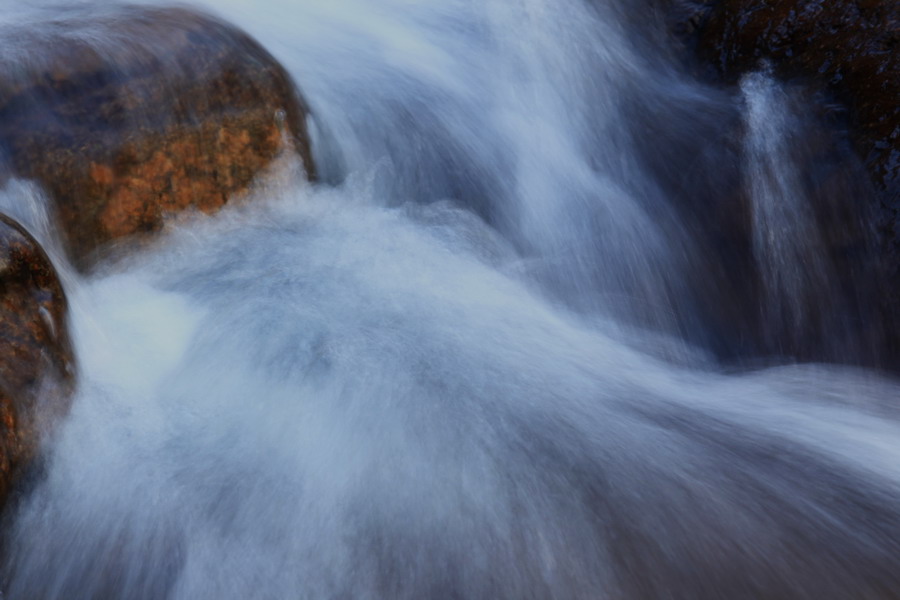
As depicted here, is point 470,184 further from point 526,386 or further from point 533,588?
point 533,588

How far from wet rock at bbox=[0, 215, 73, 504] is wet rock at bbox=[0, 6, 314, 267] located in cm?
55

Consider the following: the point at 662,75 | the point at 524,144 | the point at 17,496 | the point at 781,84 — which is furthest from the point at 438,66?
the point at 17,496

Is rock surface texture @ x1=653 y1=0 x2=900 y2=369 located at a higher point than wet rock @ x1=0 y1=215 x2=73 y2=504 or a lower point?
higher

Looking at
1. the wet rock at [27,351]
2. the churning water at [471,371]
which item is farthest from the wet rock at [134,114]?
the wet rock at [27,351]

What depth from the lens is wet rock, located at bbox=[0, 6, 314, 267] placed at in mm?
3209

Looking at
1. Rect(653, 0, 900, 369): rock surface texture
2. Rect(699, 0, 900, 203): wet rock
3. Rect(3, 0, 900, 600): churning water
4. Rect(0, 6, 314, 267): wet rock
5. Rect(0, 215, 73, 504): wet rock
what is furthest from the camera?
Rect(699, 0, 900, 203): wet rock

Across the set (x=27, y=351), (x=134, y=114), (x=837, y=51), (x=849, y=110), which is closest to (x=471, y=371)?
(x=27, y=351)

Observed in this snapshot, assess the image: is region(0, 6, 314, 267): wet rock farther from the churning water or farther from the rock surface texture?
the rock surface texture

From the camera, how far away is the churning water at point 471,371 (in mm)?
2307

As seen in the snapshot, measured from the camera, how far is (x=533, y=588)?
2180 millimetres

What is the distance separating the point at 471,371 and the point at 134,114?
6.17 feet

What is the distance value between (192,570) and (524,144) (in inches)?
116

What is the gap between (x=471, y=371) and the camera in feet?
9.76

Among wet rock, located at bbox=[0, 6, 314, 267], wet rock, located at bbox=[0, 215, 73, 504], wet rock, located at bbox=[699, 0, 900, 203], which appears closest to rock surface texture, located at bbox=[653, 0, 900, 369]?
wet rock, located at bbox=[699, 0, 900, 203]
